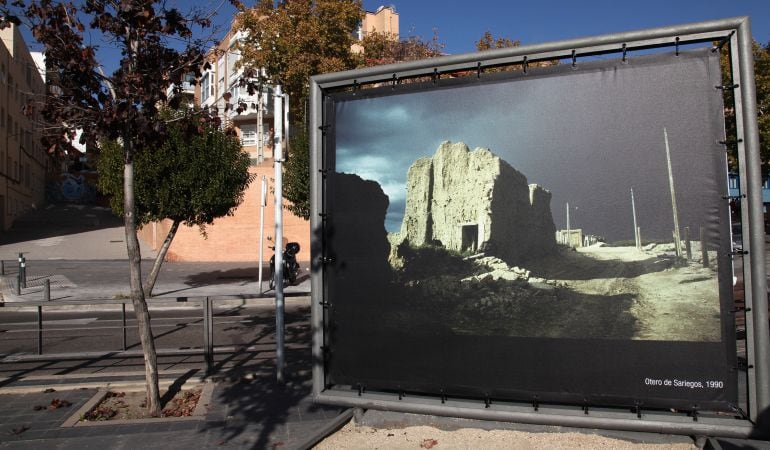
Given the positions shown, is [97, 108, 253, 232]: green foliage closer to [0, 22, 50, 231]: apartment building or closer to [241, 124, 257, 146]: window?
[0, 22, 50, 231]: apartment building

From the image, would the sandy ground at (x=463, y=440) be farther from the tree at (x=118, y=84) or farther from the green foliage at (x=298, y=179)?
the green foliage at (x=298, y=179)

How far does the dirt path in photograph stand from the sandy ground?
0.77 metres

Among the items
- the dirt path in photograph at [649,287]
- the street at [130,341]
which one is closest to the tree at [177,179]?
the street at [130,341]

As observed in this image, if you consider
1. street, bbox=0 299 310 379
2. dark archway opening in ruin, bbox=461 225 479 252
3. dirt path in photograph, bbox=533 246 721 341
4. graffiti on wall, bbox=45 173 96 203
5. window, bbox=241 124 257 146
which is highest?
window, bbox=241 124 257 146

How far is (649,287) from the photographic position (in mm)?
3457

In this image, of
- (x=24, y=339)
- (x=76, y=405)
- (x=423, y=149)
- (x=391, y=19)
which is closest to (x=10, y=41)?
(x=391, y=19)

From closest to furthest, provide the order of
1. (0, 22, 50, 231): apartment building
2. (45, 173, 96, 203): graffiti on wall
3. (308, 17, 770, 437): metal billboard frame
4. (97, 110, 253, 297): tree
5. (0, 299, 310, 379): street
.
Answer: (308, 17, 770, 437): metal billboard frame < (0, 299, 310, 379): street < (97, 110, 253, 297): tree < (0, 22, 50, 231): apartment building < (45, 173, 96, 203): graffiti on wall

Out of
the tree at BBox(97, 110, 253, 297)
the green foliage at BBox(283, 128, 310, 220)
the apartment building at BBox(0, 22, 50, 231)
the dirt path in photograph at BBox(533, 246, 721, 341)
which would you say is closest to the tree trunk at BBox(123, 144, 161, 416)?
the dirt path in photograph at BBox(533, 246, 721, 341)

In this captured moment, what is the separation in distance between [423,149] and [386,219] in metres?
0.52

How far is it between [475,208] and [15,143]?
46.3 meters

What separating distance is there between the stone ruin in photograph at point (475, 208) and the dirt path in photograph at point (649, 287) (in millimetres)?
218


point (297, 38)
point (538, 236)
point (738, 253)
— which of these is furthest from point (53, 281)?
point (738, 253)

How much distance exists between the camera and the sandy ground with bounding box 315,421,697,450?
376cm

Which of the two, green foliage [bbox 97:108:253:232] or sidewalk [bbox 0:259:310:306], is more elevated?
green foliage [bbox 97:108:253:232]
